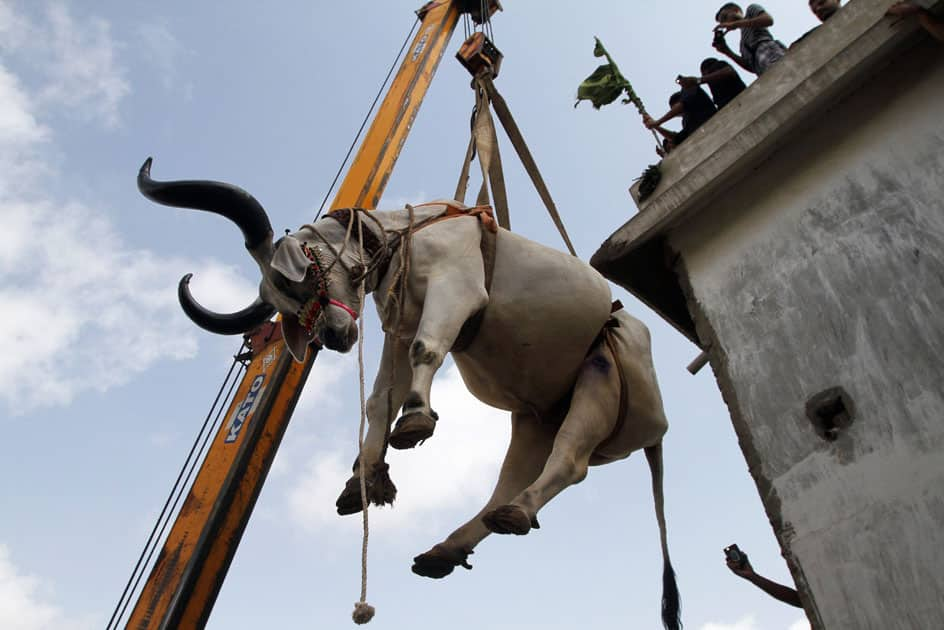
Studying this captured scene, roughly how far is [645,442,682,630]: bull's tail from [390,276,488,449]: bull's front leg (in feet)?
5.15

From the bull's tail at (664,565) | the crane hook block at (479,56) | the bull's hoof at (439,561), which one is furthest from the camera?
the crane hook block at (479,56)

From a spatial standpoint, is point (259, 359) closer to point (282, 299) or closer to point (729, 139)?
point (282, 299)

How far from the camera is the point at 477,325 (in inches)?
164

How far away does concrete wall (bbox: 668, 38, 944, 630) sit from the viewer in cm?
299

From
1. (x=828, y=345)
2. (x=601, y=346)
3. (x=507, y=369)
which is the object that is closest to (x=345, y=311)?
(x=507, y=369)

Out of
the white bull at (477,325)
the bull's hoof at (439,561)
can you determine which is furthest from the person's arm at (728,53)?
the bull's hoof at (439,561)

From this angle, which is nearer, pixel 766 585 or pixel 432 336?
pixel 432 336

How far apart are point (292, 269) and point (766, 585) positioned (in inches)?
114

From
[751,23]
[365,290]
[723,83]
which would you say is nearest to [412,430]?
[365,290]

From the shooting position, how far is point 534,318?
420cm

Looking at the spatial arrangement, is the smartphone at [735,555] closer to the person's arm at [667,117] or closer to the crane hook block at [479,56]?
the person's arm at [667,117]

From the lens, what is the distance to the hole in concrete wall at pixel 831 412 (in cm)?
334

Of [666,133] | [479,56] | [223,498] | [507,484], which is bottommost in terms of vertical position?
[507,484]

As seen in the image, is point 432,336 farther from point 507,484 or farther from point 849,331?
point 849,331
